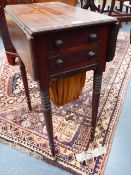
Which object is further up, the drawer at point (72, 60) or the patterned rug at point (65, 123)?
the drawer at point (72, 60)

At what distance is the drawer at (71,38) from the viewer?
767 millimetres

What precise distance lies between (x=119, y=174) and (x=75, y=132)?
39 centimetres

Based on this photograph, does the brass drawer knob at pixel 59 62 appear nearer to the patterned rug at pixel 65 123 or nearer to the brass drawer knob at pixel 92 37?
the brass drawer knob at pixel 92 37

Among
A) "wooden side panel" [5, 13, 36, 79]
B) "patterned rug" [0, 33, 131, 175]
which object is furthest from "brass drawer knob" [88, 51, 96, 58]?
"patterned rug" [0, 33, 131, 175]

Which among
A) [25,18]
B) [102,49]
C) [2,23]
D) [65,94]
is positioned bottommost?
[65,94]

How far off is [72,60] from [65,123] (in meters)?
0.69

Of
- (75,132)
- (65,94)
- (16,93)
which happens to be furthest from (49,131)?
(16,93)

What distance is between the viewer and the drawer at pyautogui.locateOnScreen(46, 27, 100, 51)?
767mm

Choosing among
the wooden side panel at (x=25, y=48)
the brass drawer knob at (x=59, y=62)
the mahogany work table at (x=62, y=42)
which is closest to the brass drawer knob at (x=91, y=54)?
the mahogany work table at (x=62, y=42)

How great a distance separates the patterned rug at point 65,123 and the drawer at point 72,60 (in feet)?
1.99

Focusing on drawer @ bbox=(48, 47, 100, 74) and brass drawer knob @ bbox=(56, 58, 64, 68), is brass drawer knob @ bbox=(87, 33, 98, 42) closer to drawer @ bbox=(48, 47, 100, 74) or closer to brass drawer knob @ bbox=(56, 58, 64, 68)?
drawer @ bbox=(48, 47, 100, 74)

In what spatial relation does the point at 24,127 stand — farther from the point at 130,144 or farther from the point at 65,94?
the point at 130,144

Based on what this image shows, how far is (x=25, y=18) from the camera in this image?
868 mm

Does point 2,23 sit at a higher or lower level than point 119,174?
higher
